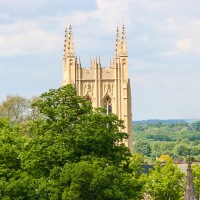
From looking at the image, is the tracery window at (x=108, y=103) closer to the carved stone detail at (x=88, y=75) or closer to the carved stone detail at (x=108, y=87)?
the carved stone detail at (x=108, y=87)

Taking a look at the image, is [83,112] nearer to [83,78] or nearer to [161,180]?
[161,180]

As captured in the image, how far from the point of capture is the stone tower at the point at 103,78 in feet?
460

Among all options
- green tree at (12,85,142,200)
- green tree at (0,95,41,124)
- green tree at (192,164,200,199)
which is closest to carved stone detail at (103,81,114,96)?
green tree at (0,95,41,124)

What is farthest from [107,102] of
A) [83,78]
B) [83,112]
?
[83,112]

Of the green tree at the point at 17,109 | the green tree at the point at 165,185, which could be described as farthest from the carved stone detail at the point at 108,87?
the green tree at the point at 165,185

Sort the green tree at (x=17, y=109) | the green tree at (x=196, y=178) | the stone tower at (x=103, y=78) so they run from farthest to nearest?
the stone tower at (x=103, y=78) → the green tree at (x=17, y=109) → the green tree at (x=196, y=178)

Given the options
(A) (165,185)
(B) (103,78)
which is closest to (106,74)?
(B) (103,78)

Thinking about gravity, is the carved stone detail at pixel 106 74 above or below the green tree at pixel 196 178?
above

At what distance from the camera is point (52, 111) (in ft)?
185

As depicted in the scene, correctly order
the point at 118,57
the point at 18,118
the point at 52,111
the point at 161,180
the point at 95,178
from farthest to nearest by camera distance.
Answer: the point at 118,57 < the point at 18,118 < the point at 161,180 < the point at 52,111 < the point at 95,178

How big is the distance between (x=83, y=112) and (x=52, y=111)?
2.26 meters

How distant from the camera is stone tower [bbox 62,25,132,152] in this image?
14012 cm

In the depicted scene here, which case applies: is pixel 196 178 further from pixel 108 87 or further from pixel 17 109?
pixel 108 87

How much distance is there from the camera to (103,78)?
144 metres
